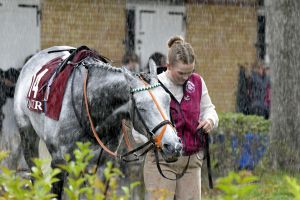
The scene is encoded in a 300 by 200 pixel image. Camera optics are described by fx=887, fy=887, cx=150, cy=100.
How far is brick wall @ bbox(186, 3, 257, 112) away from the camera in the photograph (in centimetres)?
2012

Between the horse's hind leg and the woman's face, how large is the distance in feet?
10.4

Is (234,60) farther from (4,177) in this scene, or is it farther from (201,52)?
(4,177)

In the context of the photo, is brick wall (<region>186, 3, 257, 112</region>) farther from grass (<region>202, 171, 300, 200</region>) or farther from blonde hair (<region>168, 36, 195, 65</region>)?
blonde hair (<region>168, 36, 195, 65</region>)

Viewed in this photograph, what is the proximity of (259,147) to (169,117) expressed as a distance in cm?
671

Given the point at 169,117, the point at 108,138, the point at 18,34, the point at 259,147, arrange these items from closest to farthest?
the point at 169,117, the point at 108,138, the point at 259,147, the point at 18,34

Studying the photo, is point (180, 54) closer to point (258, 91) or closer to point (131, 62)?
point (131, 62)

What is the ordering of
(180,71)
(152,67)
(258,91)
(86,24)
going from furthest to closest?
(86,24), (258,91), (152,67), (180,71)

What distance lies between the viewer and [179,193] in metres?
6.77

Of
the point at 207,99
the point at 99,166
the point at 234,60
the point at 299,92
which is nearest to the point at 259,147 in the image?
the point at 299,92

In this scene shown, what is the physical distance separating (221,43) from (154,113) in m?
14.1

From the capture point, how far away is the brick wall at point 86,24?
Answer: 1775cm

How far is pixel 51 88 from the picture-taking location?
7.96 meters

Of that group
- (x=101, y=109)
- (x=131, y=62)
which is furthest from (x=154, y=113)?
(x=131, y=62)

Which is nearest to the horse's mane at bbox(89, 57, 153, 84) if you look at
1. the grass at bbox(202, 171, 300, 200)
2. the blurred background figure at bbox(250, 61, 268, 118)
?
the grass at bbox(202, 171, 300, 200)
